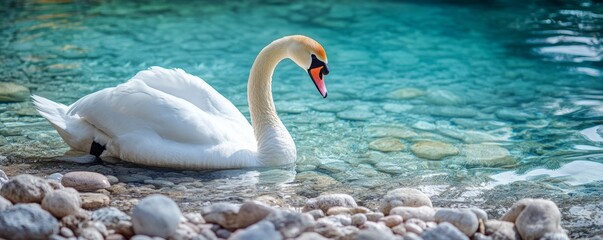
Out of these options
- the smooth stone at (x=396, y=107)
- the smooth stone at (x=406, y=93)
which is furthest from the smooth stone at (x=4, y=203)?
the smooth stone at (x=406, y=93)

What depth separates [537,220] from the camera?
168 inches

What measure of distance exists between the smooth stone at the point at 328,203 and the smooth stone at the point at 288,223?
58cm

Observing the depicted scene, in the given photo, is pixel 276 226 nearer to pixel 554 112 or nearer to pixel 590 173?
pixel 590 173

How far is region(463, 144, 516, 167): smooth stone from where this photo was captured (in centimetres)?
606

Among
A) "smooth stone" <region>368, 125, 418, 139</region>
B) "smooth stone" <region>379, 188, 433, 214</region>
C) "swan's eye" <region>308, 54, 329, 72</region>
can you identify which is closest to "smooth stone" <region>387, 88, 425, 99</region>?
"smooth stone" <region>368, 125, 418, 139</region>

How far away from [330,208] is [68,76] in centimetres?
441

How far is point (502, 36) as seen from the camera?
10781 mm

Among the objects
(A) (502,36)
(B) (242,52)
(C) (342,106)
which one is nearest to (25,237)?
(C) (342,106)

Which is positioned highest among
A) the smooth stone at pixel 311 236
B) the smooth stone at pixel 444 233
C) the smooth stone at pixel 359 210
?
the smooth stone at pixel 311 236

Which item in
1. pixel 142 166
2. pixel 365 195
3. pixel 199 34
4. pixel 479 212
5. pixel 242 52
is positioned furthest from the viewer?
pixel 199 34

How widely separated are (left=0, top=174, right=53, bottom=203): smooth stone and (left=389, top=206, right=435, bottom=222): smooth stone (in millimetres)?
1716

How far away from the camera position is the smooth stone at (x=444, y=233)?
400 centimetres

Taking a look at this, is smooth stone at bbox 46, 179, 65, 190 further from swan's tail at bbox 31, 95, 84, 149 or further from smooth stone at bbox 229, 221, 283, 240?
smooth stone at bbox 229, 221, 283, 240

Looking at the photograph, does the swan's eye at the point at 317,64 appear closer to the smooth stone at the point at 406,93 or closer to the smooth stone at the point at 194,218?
the smooth stone at the point at 194,218
